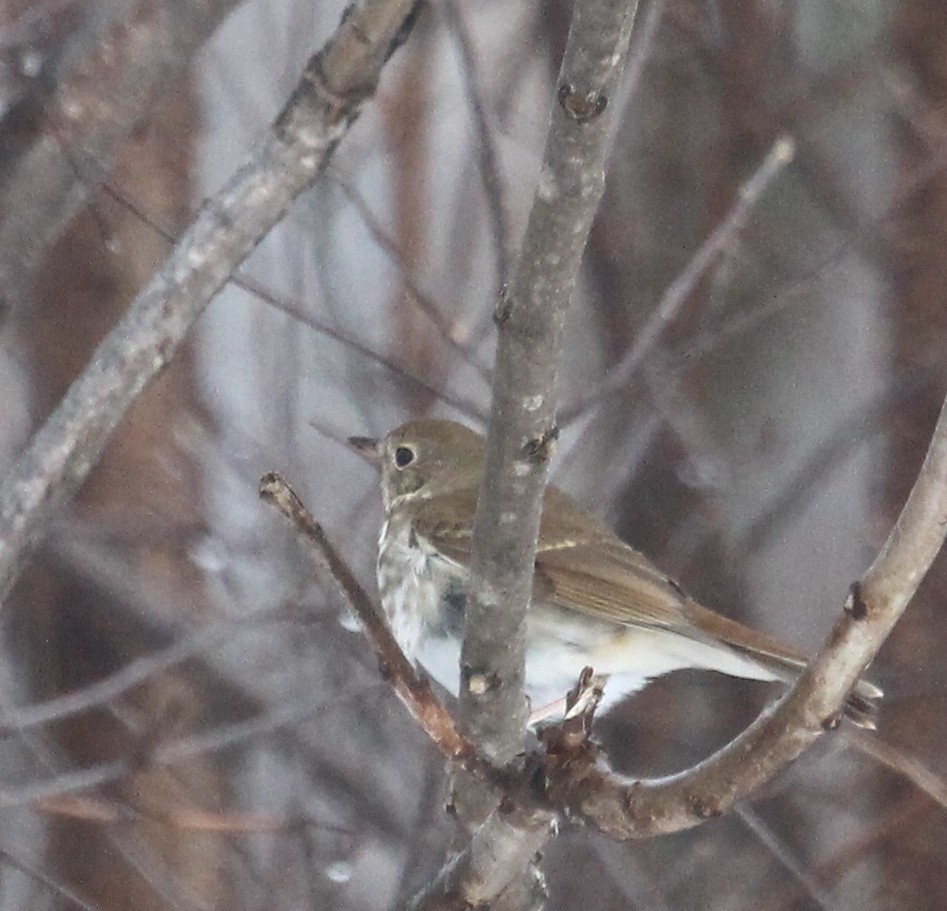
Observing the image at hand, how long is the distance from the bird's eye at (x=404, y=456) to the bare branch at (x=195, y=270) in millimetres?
771

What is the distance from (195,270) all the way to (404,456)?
862 mm

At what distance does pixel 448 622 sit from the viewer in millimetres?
2139

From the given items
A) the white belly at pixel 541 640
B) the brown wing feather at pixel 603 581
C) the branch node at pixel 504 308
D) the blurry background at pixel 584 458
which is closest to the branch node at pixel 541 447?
the branch node at pixel 504 308

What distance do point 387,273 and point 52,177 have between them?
149cm

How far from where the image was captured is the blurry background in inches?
119

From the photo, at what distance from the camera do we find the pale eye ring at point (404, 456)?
2584mm

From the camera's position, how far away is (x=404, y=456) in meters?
2.59

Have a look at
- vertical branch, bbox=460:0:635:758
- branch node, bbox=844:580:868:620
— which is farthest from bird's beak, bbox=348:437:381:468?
branch node, bbox=844:580:868:620

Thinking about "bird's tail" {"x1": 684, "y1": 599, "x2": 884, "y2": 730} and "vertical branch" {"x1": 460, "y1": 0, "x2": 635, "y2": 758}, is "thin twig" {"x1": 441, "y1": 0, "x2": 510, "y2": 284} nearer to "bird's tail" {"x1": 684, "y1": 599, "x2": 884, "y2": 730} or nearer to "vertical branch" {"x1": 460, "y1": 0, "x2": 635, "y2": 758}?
"bird's tail" {"x1": 684, "y1": 599, "x2": 884, "y2": 730}

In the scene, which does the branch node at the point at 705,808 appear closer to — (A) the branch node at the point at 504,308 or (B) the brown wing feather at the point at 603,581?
(A) the branch node at the point at 504,308

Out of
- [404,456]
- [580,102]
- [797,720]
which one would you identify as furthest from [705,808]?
[404,456]

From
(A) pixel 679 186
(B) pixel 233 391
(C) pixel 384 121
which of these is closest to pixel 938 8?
(A) pixel 679 186

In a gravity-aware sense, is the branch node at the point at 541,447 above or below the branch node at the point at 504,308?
below

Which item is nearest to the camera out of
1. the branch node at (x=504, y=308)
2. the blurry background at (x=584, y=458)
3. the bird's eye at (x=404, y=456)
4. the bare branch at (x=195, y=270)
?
the branch node at (x=504, y=308)
